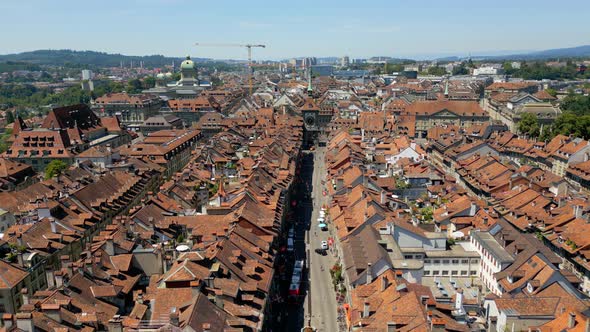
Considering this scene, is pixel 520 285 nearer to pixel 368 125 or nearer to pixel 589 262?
pixel 589 262

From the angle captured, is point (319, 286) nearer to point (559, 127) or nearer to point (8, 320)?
point (8, 320)

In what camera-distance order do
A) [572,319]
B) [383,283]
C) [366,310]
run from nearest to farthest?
[572,319], [366,310], [383,283]

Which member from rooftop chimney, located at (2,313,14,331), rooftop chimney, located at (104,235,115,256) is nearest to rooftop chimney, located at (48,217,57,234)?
rooftop chimney, located at (104,235,115,256)

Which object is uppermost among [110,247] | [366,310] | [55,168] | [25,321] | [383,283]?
[25,321]

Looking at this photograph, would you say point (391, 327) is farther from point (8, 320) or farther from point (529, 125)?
point (529, 125)

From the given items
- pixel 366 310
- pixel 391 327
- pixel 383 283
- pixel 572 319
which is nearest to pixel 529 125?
pixel 572 319

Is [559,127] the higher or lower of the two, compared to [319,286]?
higher

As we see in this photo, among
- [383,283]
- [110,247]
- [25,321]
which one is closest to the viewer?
[25,321]

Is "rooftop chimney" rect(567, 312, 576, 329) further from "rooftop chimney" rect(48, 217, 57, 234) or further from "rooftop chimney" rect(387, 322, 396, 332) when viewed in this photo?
"rooftop chimney" rect(48, 217, 57, 234)

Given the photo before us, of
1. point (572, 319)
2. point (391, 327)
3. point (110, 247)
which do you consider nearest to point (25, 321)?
point (110, 247)

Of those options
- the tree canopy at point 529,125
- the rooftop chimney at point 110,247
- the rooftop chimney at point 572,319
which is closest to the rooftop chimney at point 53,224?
the rooftop chimney at point 110,247

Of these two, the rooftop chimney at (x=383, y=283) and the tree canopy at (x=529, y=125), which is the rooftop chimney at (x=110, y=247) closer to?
the rooftop chimney at (x=383, y=283)

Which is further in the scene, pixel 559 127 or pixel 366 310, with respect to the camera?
pixel 559 127
